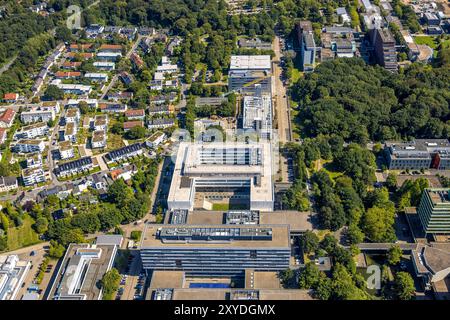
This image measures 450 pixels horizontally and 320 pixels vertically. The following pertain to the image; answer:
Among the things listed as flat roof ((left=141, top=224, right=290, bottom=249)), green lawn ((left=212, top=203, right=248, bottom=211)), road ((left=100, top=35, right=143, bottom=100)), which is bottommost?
green lawn ((left=212, top=203, right=248, bottom=211))

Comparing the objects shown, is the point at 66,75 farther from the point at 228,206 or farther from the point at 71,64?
the point at 228,206

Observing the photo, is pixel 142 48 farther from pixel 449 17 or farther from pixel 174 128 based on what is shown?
pixel 449 17

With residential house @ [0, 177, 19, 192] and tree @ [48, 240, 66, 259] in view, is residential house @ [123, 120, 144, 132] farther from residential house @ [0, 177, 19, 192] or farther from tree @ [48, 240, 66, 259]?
tree @ [48, 240, 66, 259]

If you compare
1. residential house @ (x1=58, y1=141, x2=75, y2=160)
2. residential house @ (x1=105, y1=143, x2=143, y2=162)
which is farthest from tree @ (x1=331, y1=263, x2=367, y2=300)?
residential house @ (x1=58, y1=141, x2=75, y2=160)

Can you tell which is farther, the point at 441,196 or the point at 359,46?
the point at 359,46

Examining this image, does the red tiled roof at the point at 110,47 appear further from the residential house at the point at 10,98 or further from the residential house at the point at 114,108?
the residential house at the point at 114,108

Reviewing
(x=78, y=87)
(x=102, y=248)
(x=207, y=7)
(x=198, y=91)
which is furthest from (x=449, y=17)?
(x=102, y=248)

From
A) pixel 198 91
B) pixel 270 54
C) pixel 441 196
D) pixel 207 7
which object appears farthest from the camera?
pixel 207 7

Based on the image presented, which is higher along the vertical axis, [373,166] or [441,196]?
[441,196]

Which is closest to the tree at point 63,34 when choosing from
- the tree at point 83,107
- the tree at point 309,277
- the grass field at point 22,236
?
the tree at point 83,107
